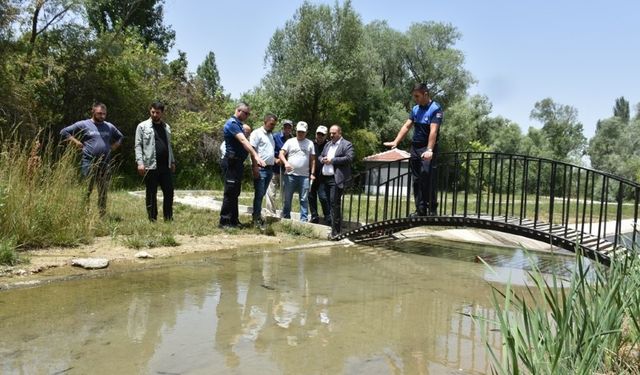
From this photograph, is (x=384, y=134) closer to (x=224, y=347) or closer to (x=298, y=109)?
(x=298, y=109)

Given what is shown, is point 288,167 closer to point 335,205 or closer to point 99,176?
point 335,205

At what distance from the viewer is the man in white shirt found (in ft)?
24.6

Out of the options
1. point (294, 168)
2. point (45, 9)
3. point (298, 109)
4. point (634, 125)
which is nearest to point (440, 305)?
point (294, 168)

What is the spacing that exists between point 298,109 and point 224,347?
26.4m

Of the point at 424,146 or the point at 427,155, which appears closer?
the point at 427,155

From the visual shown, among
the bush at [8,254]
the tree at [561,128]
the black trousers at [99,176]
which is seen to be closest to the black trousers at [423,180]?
the black trousers at [99,176]

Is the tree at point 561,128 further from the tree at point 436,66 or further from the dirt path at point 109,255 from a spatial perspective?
the dirt path at point 109,255

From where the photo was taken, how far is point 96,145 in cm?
659

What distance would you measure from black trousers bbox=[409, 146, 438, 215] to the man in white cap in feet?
5.64

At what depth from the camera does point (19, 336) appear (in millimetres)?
2900

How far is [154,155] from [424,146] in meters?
3.45

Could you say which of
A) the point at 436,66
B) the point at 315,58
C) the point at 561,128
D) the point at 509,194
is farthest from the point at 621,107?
the point at 509,194

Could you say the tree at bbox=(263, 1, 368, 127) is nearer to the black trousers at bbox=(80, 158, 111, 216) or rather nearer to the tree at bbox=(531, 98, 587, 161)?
the black trousers at bbox=(80, 158, 111, 216)

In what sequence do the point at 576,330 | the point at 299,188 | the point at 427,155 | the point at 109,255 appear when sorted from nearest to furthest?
the point at 576,330 → the point at 109,255 → the point at 427,155 → the point at 299,188
